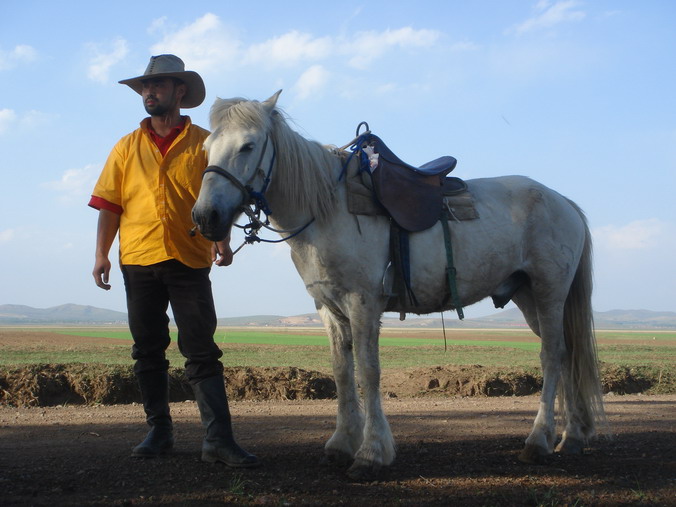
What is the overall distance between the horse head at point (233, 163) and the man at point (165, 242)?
0.56 metres

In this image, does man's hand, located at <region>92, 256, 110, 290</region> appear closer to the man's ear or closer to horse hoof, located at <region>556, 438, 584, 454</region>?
the man's ear

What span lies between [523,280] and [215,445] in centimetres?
289

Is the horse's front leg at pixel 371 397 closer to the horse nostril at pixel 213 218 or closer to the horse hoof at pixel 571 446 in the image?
the horse nostril at pixel 213 218

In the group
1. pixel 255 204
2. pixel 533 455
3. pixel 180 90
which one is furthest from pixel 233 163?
pixel 533 455

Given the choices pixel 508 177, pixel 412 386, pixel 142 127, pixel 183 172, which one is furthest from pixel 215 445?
pixel 412 386

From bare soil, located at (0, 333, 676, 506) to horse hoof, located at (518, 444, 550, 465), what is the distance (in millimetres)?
59

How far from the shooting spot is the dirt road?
3930 mm

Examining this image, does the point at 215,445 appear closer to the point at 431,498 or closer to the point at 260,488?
the point at 260,488

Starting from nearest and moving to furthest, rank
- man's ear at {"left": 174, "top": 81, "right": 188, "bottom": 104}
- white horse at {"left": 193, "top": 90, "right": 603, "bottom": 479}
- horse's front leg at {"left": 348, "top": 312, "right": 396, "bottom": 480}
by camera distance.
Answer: white horse at {"left": 193, "top": 90, "right": 603, "bottom": 479}, horse's front leg at {"left": 348, "top": 312, "right": 396, "bottom": 480}, man's ear at {"left": 174, "top": 81, "right": 188, "bottom": 104}

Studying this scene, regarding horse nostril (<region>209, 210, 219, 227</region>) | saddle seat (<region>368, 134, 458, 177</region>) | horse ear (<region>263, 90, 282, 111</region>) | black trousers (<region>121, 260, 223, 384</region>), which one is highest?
horse ear (<region>263, 90, 282, 111</region>)

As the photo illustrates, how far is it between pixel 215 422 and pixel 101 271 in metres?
1.40

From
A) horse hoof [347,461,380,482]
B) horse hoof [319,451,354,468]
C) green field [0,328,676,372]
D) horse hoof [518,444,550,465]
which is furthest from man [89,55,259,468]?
green field [0,328,676,372]

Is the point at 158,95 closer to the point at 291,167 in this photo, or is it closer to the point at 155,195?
the point at 155,195

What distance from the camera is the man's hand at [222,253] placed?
4.91 metres
